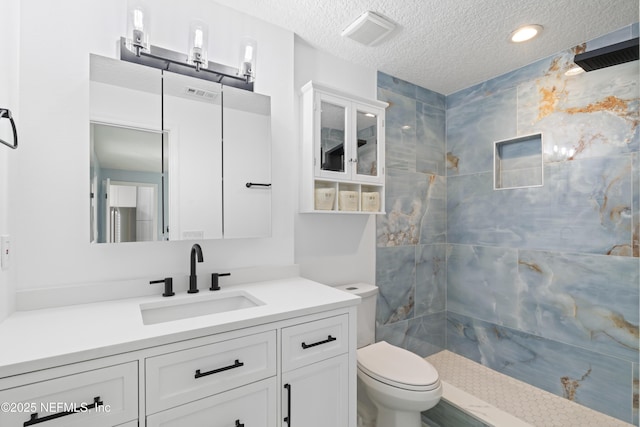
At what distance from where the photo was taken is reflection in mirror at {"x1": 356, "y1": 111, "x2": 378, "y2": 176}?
200 centimetres

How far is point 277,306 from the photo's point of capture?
1.24 metres

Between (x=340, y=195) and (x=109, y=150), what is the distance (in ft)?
3.93

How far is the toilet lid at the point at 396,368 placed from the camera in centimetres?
153

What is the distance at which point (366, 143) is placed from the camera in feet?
6.64

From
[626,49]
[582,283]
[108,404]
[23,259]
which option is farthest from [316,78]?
[582,283]

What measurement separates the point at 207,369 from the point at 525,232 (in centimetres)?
219

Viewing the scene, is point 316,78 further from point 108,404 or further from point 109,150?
point 108,404

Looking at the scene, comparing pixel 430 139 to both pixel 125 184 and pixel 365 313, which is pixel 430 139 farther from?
pixel 125 184

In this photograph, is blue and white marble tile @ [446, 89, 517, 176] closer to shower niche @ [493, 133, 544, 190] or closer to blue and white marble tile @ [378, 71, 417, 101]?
shower niche @ [493, 133, 544, 190]

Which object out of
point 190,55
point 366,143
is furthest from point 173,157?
point 366,143

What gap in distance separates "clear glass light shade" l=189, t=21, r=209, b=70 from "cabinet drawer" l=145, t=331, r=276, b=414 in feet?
4.22

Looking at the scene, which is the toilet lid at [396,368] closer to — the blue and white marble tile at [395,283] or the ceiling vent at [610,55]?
the blue and white marble tile at [395,283]

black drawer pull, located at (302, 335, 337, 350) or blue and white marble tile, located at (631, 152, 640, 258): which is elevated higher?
blue and white marble tile, located at (631, 152, 640, 258)

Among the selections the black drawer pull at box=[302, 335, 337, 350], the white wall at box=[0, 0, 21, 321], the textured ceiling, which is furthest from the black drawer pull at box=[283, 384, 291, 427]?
the textured ceiling
